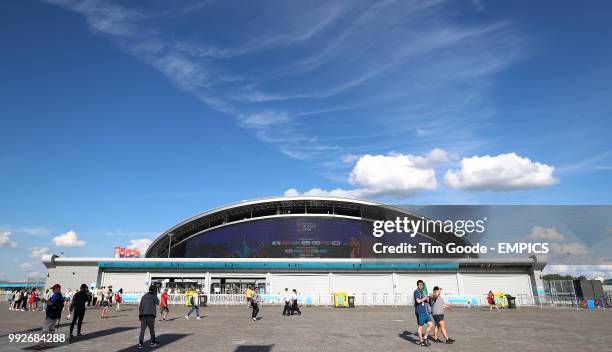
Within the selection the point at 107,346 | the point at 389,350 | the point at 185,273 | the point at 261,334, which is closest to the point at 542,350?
the point at 389,350

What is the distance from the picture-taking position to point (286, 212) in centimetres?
5644

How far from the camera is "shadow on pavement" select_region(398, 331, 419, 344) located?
1235 centimetres

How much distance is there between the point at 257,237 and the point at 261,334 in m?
40.2

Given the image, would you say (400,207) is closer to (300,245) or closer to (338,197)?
(338,197)

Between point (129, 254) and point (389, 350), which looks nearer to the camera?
point (389, 350)

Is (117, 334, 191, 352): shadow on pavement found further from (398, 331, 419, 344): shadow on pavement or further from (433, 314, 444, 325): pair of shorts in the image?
(433, 314, 444, 325): pair of shorts

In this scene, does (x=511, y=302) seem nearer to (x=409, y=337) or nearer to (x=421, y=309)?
(x=409, y=337)

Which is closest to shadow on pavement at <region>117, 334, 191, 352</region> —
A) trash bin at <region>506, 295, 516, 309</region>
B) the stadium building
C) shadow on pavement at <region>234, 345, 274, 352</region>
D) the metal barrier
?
shadow on pavement at <region>234, 345, 274, 352</region>

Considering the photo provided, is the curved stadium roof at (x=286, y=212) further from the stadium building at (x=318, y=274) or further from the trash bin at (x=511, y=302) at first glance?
the trash bin at (x=511, y=302)

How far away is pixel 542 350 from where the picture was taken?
34.1 ft

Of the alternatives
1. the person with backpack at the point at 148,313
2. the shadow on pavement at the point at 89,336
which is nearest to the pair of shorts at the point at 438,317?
the person with backpack at the point at 148,313

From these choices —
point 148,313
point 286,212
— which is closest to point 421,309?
point 148,313

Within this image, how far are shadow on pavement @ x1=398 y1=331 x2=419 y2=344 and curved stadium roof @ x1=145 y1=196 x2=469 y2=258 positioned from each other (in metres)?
39.7

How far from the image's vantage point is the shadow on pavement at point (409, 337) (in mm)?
12355
